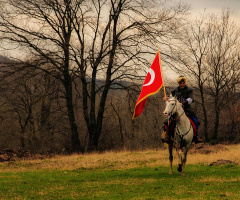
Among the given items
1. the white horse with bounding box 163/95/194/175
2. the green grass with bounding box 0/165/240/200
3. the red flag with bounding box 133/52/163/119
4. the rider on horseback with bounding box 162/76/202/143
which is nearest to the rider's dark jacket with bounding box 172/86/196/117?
the rider on horseback with bounding box 162/76/202/143

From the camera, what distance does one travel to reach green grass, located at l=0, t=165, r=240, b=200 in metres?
8.87

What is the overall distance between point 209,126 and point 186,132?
35.9 m

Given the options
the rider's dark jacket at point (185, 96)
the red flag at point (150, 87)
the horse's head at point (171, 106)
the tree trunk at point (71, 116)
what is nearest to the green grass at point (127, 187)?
the horse's head at point (171, 106)

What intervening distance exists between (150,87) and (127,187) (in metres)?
3.75

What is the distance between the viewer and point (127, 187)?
1038cm

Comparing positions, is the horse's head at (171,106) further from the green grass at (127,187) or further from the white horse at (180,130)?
the green grass at (127,187)

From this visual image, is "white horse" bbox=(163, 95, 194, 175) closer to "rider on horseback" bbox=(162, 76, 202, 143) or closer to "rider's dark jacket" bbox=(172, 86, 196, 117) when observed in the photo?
"rider on horseback" bbox=(162, 76, 202, 143)

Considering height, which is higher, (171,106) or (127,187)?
(171,106)

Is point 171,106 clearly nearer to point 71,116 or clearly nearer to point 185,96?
point 185,96

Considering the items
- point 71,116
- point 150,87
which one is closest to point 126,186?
point 150,87

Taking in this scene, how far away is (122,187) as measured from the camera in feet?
34.2

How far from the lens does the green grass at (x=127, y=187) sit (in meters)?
8.87

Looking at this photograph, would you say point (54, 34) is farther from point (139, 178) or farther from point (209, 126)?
point (209, 126)

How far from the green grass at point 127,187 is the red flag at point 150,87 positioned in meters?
2.32
